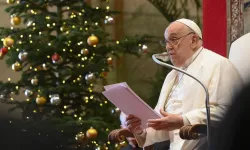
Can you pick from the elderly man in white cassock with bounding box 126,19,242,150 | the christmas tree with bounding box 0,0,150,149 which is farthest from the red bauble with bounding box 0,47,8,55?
the elderly man in white cassock with bounding box 126,19,242,150

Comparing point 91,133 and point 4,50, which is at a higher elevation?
point 4,50

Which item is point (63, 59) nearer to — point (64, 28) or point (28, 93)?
point (64, 28)

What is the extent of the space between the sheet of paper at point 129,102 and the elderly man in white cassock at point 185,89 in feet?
0.13

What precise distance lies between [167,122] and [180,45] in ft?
1.68

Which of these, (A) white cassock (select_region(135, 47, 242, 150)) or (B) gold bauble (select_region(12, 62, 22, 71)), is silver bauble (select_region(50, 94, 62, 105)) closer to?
(B) gold bauble (select_region(12, 62, 22, 71))

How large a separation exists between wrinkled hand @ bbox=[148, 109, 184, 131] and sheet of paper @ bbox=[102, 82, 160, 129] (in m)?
0.05

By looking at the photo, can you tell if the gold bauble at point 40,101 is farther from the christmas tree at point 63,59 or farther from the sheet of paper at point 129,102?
the sheet of paper at point 129,102

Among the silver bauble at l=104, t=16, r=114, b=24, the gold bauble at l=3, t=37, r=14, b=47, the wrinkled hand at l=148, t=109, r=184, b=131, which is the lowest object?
the gold bauble at l=3, t=37, r=14, b=47

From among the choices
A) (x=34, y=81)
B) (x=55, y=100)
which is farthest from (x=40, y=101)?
(x=34, y=81)

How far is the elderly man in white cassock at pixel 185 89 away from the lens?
236cm

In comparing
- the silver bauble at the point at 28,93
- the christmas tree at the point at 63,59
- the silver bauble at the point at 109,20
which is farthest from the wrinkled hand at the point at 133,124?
the silver bauble at the point at 109,20

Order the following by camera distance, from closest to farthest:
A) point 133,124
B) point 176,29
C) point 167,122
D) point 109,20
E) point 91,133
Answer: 1. point 167,122
2. point 133,124
3. point 176,29
4. point 91,133
5. point 109,20

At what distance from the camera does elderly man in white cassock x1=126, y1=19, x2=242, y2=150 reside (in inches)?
93.0

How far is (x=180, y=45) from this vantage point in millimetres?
2664
